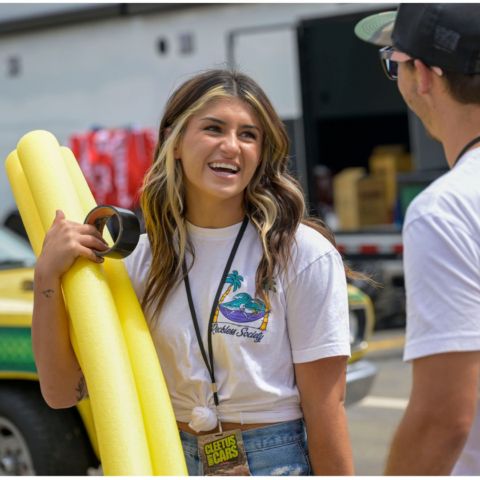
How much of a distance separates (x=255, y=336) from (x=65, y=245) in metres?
0.48

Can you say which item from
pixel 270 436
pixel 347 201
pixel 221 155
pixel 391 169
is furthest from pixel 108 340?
pixel 391 169

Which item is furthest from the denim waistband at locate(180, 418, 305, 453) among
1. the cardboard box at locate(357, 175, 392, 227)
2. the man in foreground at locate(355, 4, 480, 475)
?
the cardboard box at locate(357, 175, 392, 227)

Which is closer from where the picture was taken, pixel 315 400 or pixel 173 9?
pixel 315 400

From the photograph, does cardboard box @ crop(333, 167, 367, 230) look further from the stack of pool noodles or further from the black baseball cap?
the black baseball cap

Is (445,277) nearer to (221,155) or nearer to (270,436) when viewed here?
(270,436)

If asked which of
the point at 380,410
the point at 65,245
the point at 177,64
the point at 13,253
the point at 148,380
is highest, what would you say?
the point at 65,245

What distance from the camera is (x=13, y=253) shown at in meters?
6.57

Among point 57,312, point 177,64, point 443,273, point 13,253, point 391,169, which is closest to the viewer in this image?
point 443,273

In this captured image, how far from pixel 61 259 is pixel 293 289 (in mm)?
543

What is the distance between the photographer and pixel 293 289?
2.57 meters

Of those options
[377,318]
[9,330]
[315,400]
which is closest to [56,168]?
[315,400]

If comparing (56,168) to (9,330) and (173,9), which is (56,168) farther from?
(173,9)

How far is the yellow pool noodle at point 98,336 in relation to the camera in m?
2.25

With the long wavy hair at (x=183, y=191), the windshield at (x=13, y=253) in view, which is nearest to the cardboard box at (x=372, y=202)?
the windshield at (x=13, y=253)
